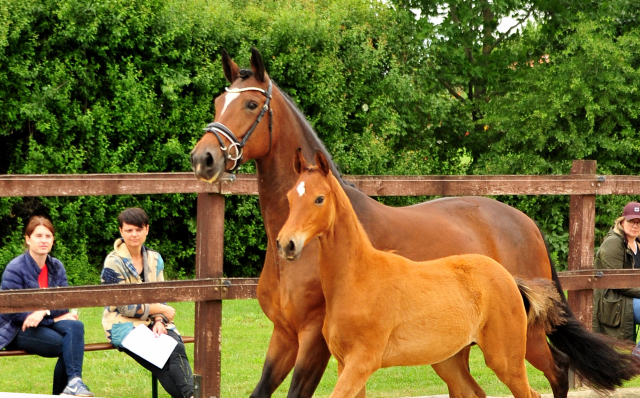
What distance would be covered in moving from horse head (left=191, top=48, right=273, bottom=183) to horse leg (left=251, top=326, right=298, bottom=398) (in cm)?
90

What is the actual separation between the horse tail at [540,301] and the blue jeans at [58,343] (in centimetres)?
275

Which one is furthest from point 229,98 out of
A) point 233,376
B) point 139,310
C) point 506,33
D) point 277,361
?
point 506,33

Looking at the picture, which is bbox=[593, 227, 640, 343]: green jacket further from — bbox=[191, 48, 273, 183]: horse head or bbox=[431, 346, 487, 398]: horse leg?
bbox=[191, 48, 273, 183]: horse head

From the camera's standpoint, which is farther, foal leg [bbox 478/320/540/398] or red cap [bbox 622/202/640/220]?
red cap [bbox 622/202/640/220]

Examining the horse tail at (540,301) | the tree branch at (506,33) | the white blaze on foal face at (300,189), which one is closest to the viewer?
the white blaze on foal face at (300,189)

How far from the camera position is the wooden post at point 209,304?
488 centimetres

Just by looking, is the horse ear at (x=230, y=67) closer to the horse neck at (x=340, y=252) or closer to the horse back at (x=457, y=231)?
the horse back at (x=457, y=231)

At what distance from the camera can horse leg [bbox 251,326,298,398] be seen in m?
3.91

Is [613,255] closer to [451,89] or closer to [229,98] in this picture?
[229,98]

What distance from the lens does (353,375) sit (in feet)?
10.7

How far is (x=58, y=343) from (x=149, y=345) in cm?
57

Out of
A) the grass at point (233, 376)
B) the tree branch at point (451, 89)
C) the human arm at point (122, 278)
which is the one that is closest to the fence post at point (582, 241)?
the grass at point (233, 376)

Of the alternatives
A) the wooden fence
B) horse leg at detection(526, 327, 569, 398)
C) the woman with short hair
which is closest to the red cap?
the wooden fence

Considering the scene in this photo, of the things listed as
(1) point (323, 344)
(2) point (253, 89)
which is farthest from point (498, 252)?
(2) point (253, 89)
